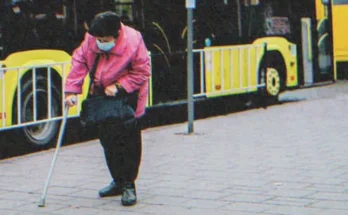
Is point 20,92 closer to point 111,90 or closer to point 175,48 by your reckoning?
point 175,48

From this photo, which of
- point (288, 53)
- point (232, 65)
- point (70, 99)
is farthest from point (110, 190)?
point (288, 53)

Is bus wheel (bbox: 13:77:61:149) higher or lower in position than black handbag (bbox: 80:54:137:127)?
lower

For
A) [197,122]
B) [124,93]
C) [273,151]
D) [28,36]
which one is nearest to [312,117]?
[197,122]

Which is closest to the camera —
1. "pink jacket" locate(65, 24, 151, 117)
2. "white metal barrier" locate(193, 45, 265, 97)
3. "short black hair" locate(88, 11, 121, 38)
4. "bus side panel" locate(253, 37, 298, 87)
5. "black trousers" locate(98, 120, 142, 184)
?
"short black hair" locate(88, 11, 121, 38)

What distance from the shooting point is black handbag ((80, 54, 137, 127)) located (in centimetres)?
796

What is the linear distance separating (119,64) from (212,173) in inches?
81.6

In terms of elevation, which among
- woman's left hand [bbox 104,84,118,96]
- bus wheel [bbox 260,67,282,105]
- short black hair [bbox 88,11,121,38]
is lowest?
bus wheel [bbox 260,67,282,105]

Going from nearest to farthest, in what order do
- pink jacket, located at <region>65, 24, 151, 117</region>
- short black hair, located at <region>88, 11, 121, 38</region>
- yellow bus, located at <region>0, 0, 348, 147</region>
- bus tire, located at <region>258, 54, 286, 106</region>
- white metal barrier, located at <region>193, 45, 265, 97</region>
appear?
short black hair, located at <region>88, 11, 121, 38</region>, pink jacket, located at <region>65, 24, 151, 117</region>, yellow bus, located at <region>0, 0, 348, 147</region>, white metal barrier, located at <region>193, 45, 265, 97</region>, bus tire, located at <region>258, 54, 286, 106</region>

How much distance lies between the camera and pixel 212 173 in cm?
959

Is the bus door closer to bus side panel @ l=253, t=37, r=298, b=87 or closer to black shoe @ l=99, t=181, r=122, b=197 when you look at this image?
bus side panel @ l=253, t=37, r=298, b=87

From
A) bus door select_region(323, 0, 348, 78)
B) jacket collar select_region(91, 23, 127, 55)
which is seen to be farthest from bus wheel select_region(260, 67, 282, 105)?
jacket collar select_region(91, 23, 127, 55)

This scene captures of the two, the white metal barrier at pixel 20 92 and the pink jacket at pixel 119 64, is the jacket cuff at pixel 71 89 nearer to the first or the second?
the pink jacket at pixel 119 64

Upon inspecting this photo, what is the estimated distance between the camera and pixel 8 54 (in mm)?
11750

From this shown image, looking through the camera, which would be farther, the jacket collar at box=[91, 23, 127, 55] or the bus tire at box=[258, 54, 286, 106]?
the bus tire at box=[258, 54, 286, 106]
